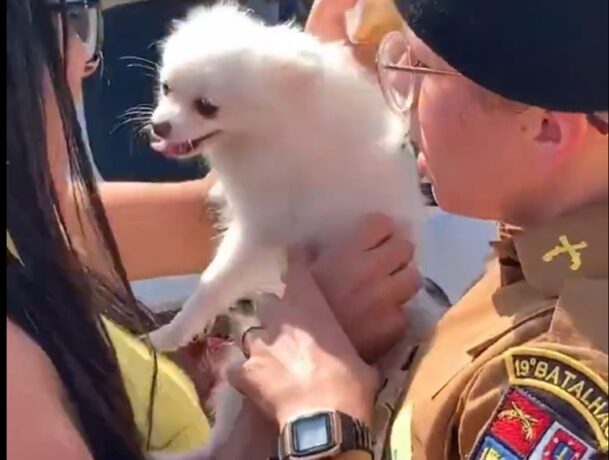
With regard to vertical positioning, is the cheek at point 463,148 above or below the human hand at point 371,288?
above

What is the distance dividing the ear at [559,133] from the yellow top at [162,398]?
1.10 feet

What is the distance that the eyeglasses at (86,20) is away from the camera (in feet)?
2.56

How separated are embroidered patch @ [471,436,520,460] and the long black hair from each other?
29cm

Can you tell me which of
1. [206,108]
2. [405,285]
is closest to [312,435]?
[405,285]

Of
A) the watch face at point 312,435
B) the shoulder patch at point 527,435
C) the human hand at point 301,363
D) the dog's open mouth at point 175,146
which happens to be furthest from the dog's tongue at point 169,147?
the shoulder patch at point 527,435

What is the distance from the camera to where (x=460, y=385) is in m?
0.64

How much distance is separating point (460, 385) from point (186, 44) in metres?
0.32

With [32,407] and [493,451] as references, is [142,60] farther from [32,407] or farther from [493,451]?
[493,451]

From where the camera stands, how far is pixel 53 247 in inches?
30.7

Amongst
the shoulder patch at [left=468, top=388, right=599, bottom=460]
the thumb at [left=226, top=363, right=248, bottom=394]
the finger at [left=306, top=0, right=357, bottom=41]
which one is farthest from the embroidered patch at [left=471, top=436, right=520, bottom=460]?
the finger at [left=306, top=0, right=357, bottom=41]

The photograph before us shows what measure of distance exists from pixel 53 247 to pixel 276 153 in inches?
7.0

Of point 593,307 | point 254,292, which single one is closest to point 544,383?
point 593,307

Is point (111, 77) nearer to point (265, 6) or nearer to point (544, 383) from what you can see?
point (265, 6)

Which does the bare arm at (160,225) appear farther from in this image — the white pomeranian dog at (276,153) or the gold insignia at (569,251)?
the gold insignia at (569,251)
